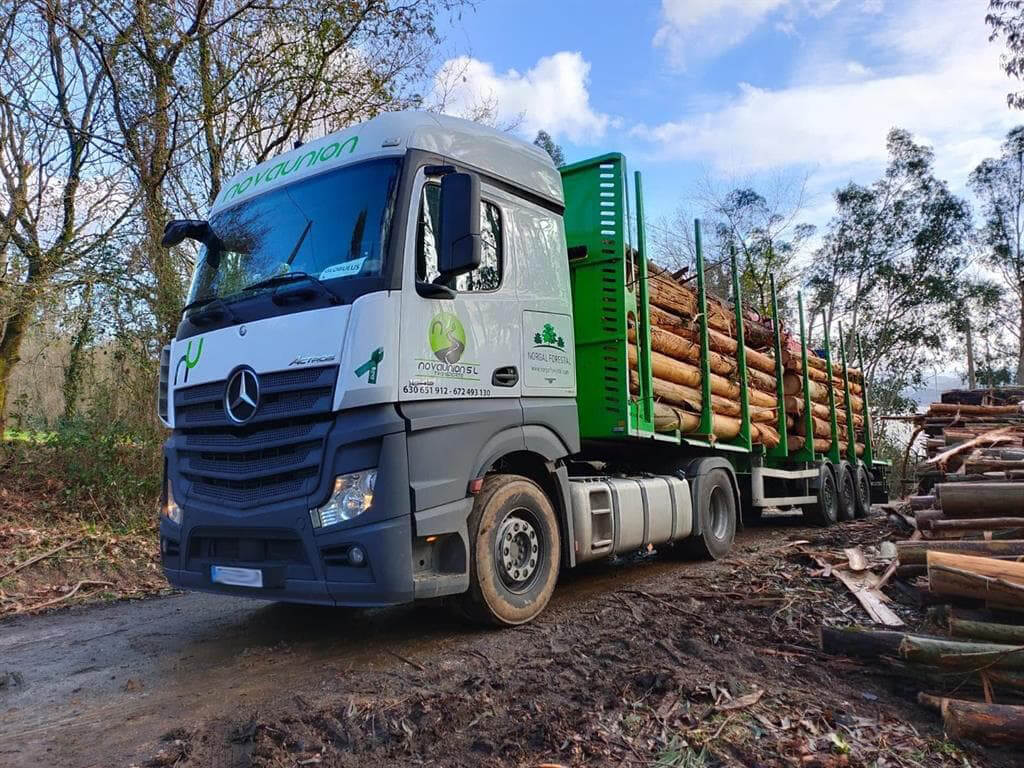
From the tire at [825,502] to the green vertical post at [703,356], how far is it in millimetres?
4296

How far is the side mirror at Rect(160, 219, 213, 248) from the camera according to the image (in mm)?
5441

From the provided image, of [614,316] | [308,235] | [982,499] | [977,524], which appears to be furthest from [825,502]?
[308,235]

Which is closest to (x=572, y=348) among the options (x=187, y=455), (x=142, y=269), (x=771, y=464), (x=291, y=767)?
(x=187, y=455)

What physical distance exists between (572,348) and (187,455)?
292 centimetres

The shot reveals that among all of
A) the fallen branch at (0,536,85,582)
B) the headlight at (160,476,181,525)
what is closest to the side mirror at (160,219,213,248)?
the headlight at (160,476,181,525)

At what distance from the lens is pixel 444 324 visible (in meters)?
4.61

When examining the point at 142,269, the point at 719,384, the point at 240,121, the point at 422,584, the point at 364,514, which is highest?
the point at 240,121

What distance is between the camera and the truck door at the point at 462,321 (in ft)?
14.5

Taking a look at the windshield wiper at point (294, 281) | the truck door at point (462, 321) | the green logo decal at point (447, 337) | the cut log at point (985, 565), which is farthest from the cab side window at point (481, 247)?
the cut log at point (985, 565)

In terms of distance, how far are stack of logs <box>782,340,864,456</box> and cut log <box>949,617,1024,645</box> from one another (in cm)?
684

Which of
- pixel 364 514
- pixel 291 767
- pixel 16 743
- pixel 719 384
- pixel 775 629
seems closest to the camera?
pixel 291 767

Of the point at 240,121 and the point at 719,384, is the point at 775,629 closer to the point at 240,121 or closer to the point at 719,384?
the point at 719,384

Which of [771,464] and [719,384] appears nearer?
[719,384]

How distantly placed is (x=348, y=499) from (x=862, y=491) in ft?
38.3
